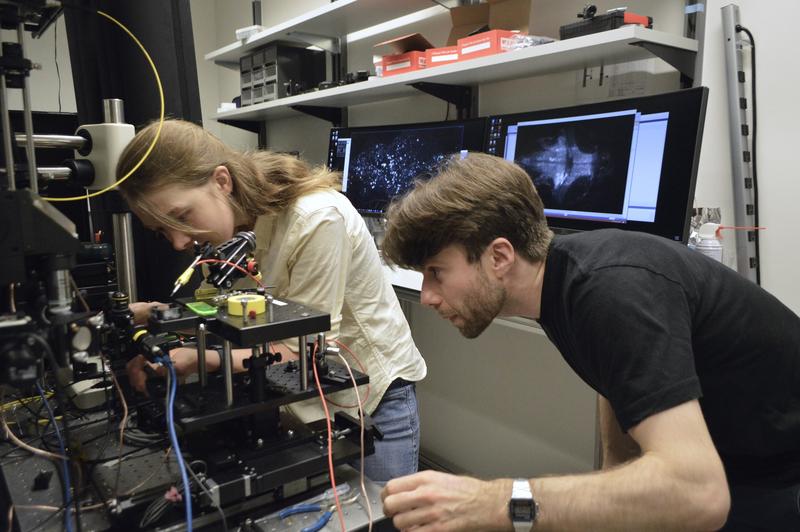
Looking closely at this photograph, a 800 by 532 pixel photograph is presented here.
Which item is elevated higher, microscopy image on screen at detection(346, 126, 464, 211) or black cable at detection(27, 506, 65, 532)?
microscopy image on screen at detection(346, 126, 464, 211)

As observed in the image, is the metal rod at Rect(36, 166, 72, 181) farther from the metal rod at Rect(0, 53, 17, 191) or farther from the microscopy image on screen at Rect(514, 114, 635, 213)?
the microscopy image on screen at Rect(514, 114, 635, 213)

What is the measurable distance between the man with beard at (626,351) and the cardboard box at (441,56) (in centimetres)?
108

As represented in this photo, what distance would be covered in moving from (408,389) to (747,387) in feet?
2.21

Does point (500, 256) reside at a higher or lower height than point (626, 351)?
higher

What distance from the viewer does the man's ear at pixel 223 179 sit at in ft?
4.17

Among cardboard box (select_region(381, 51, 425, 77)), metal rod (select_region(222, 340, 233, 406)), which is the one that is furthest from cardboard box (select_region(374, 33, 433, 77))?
metal rod (select_region(222, 340, 233, 406))

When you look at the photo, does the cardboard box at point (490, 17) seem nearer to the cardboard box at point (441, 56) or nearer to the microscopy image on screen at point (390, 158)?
the cardboard box at point (441, 56)

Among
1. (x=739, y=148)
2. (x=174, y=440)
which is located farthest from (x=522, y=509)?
(x=739, y=148)

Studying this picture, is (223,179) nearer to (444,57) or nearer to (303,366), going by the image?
(303,366)

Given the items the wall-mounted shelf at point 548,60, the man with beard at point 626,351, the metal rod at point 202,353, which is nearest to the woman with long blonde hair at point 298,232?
the man with beard at point 626,351

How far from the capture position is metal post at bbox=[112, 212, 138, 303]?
1262 mm

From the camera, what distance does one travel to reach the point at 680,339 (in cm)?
80

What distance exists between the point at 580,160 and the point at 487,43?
1.63ft

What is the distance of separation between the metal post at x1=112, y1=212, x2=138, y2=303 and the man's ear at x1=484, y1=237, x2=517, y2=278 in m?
0.79
